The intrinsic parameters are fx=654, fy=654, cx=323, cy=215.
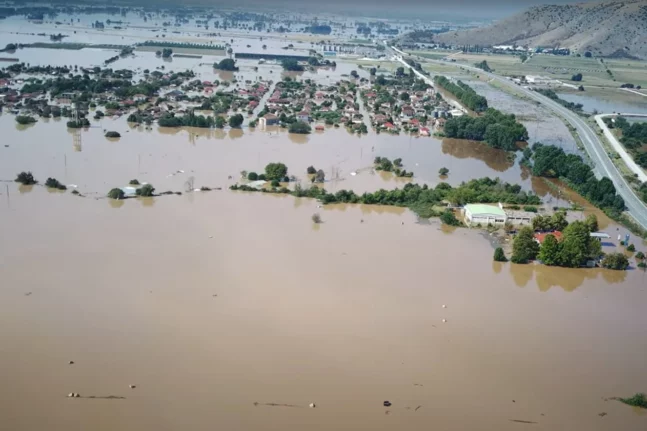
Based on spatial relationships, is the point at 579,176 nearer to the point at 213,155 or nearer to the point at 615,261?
the point at 615,261

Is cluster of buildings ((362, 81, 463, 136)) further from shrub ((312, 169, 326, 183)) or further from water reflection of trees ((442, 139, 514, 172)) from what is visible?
shrub ((312, 169, 326, 183))

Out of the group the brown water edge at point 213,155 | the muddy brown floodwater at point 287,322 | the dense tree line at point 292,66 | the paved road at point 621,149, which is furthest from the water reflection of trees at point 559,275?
the dense tree line at point 292,66

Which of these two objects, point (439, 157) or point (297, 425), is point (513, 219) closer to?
point (439, 157)

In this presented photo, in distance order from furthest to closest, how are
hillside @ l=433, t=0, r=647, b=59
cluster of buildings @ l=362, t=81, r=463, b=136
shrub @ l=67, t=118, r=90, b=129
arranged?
hillside @ l=433, t=0, r=647, b=59 < cluster of buildings @ l=362, t=81, r=463, b=136 < shrub @ l=67, t=118, r=90, b=129

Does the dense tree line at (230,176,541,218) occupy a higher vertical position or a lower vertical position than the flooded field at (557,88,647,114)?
lower

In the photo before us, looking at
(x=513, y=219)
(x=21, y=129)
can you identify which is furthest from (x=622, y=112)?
(x=21, y=129)

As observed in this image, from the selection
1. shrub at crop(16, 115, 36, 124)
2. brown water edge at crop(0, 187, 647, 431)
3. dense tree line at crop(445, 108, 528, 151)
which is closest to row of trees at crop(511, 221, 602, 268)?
brown water edge at crop(0, 187, 647, 431)

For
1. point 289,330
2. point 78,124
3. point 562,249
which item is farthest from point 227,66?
point 289,330
